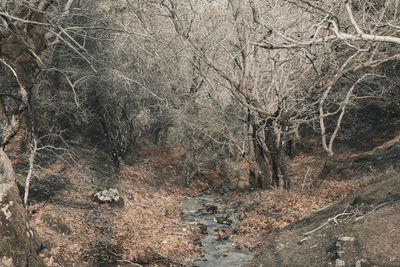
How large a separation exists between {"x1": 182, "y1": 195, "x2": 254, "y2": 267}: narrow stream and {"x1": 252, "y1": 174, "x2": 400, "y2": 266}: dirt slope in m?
0.67

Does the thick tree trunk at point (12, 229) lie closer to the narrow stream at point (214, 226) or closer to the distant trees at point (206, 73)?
the distant trees at point (206, 73)

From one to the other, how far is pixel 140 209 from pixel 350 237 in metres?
7.21

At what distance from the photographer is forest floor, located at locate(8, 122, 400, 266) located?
8449 mm

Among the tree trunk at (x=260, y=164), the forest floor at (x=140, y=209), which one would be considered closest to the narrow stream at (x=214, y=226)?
the forest floor at (x=140, y=209)

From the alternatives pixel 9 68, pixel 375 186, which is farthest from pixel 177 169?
pixel 9 68

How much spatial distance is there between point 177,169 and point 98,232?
10.1 m

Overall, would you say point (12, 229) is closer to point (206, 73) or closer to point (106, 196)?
point (106, 196)

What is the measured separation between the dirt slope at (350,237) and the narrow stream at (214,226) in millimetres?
672

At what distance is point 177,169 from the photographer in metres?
19.4

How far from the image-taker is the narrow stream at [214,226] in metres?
8.45

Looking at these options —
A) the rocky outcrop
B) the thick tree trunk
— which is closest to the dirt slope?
the thick tree trunk

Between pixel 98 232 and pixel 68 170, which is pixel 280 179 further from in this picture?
pixel 68 170

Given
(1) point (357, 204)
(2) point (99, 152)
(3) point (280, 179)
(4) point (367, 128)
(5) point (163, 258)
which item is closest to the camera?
(1) point (357, 204)

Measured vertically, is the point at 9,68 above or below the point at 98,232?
above
